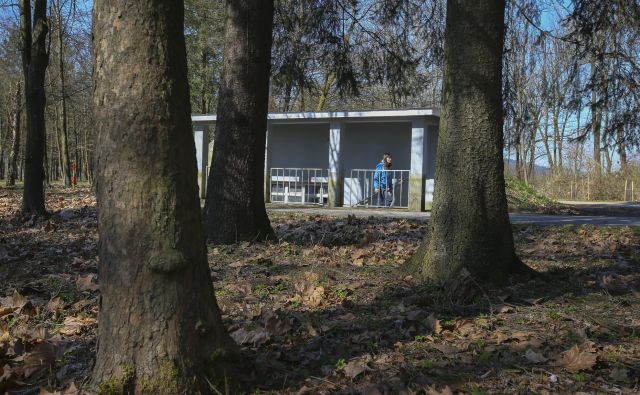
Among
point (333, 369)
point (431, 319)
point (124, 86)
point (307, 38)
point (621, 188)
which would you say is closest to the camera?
point (124, 86)

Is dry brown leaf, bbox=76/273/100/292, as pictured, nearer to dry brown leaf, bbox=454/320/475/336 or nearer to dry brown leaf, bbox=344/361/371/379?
dry brown leaf, bbox=344/361/371/379

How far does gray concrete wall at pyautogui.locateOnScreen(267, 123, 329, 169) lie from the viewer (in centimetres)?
2095

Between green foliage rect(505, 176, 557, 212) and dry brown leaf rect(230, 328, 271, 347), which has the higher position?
green foliage rect(505, 176, 557, 212)

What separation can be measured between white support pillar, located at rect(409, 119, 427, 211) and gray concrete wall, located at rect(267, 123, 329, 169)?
173 inches

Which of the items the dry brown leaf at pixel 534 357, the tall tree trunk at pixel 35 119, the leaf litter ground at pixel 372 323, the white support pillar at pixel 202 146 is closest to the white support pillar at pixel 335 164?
the white support pillar at pixel 202 146

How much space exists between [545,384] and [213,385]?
1.72m

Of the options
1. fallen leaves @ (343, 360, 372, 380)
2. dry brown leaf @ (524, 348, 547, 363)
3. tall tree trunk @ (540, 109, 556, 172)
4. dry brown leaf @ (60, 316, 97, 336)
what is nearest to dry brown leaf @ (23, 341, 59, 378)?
dry brown leaf @ (60, 316, 97, 336)

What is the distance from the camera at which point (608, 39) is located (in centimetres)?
879

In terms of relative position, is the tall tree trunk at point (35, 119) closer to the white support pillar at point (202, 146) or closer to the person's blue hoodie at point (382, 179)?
the white support pillar at point (202, 146)

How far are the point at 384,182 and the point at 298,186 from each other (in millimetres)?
3604

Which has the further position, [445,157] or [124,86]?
[445,157]

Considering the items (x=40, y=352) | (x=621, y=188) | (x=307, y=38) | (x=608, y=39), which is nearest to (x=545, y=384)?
(x=40, y=352)

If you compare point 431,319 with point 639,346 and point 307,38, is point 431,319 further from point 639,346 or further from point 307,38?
point 307,38

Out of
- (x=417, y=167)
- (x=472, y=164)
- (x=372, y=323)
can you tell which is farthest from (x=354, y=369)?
(x=417, y=167)
